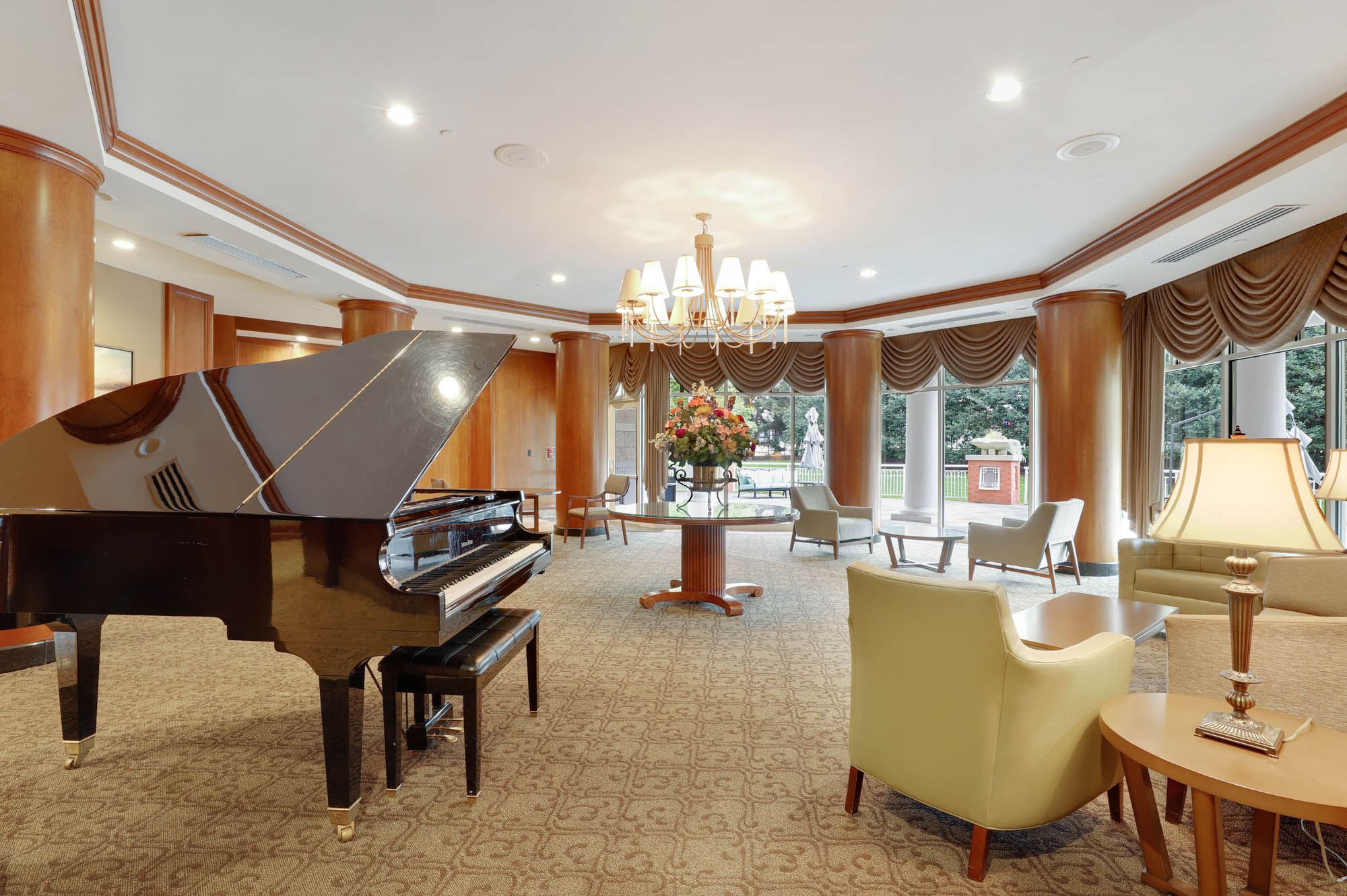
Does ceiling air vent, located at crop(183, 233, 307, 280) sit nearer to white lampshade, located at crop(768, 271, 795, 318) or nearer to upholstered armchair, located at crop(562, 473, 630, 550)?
upholstered armchair, located at crop(562, 473, 630, 550)

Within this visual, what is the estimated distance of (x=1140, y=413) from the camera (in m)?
6.49

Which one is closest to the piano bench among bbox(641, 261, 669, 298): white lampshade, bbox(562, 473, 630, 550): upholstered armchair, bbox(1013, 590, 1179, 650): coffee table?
bbox(1013, 590, 1179, 650): coffee table

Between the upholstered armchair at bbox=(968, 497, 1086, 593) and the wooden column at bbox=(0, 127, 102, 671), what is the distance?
20.5 ft

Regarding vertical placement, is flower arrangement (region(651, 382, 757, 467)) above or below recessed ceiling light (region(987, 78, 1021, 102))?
below

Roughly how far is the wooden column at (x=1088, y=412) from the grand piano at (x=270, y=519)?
5.72 meters

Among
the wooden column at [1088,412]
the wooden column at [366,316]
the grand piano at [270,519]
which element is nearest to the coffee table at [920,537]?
the wooden column at [1088,412]

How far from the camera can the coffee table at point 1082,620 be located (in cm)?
283

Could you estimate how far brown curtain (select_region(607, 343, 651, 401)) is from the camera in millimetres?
9930

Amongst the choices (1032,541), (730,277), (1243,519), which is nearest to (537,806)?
(1243,519)

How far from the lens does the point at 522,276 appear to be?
659 centimetres

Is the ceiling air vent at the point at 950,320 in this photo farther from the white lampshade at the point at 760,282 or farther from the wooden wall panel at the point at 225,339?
the wooden wall panel at the point at 225,339

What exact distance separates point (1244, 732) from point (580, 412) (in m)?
7.65

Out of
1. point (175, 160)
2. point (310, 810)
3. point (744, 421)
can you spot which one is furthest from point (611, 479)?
point (310, 810)

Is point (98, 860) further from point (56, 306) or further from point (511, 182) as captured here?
point (511, 182)
